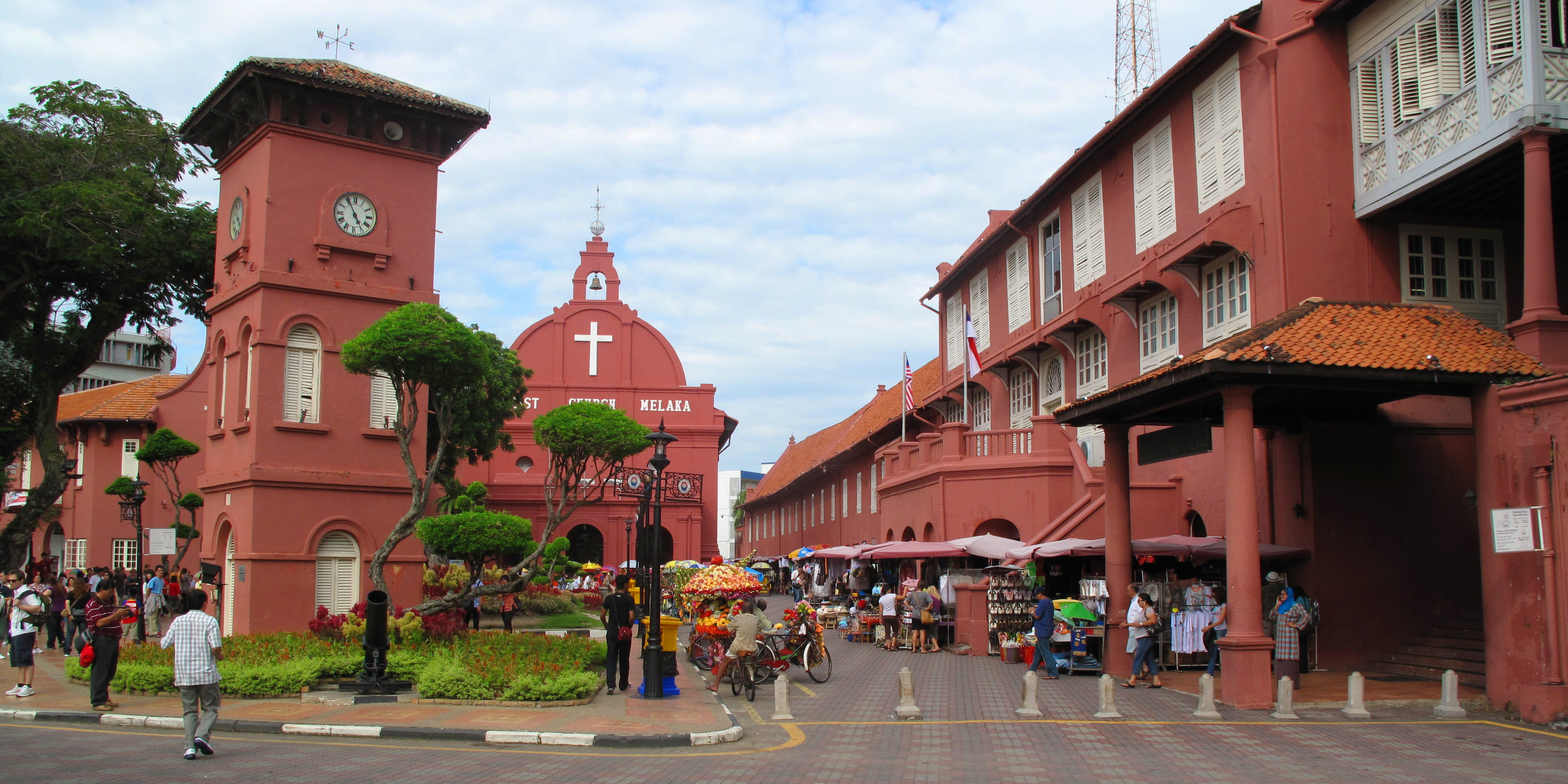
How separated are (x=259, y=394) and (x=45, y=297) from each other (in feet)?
43.5

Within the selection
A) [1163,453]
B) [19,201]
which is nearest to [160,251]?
[19,201]

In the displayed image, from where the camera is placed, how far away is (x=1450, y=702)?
512 inches

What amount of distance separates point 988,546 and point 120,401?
31.1 m

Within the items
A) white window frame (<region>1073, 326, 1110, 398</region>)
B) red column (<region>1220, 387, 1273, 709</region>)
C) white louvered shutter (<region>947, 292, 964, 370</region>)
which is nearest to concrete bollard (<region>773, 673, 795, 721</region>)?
red column (<region>1220, 387, 1273, 709</region>)

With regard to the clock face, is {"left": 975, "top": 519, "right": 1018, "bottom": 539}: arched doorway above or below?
below

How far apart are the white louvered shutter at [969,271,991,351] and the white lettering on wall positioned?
56.4 feet

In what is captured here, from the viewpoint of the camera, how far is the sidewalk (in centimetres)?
1211

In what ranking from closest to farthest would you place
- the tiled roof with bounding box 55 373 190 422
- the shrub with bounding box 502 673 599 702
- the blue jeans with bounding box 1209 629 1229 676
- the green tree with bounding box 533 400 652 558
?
the shrub with bounding box 502 673 599 702 → the blue jeans with bounding box 1209 629 1229 676 → the green tree with bounding box 533 400 652 558 → the tiled roof with bounding box 55 373 190 422

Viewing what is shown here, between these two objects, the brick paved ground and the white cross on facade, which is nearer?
the brick paved ground

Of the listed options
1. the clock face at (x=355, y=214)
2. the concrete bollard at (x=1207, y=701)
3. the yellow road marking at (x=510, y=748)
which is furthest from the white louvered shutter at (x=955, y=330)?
the yellow road marking at (x=510, y=748)

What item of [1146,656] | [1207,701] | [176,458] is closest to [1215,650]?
[1146,656]

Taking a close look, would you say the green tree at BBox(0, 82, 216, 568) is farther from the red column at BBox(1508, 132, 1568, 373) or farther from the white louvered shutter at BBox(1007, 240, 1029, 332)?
the red column at BBox(1508, 132, 1568, 373)

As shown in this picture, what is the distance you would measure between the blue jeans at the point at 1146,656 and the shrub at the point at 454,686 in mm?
8501

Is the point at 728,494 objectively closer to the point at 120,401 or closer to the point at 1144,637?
the point at 120,401
